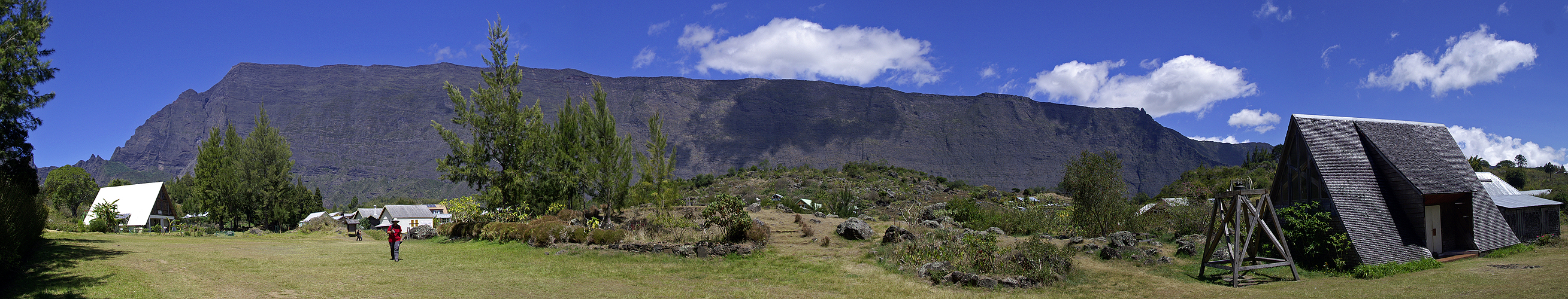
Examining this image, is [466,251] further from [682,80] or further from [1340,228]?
[682,80]

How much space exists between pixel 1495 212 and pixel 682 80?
5227 inches

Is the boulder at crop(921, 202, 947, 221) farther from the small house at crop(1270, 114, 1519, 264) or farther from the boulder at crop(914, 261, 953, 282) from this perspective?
the boulder at crop(914, 261, 953, 282)

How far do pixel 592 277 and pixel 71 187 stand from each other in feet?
233

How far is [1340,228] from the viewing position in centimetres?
1379

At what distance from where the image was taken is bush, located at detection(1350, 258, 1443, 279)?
12.8 metres

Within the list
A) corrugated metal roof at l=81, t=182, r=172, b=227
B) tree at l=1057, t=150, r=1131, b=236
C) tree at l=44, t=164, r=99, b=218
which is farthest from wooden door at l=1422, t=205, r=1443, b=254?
tree at l=44, t=164, r=99, b=218

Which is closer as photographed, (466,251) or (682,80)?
(466,251)

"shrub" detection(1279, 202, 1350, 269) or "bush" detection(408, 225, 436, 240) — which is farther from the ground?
"shrub" detection(1279, 202, 1350, 269)

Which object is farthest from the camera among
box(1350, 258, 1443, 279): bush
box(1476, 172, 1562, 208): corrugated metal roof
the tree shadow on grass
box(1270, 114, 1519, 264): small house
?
box(1476, 172, 1562, 208): corrugated metal roof

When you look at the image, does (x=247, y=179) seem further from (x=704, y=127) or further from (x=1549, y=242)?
(x=704, y=127)

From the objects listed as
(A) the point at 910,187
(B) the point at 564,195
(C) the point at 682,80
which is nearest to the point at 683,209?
(B) the point at 564,195

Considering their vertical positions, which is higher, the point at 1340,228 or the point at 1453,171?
the point at 1453,171

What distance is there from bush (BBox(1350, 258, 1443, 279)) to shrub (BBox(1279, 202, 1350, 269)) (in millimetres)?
436

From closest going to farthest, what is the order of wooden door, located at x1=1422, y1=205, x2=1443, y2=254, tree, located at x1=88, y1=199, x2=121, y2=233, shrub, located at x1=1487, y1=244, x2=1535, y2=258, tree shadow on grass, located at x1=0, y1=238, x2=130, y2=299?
tree shadow on grass, located at x1=0, y1=238, x2=130, y2=299 < wooden door, located at x1=1422, y1=205, x2=1443, y2=254 < shrub, located at x1=1487, y1=244, x2=1535, y2=258 < tree, located at x1=88, y1=199, x2=121, y2=233
